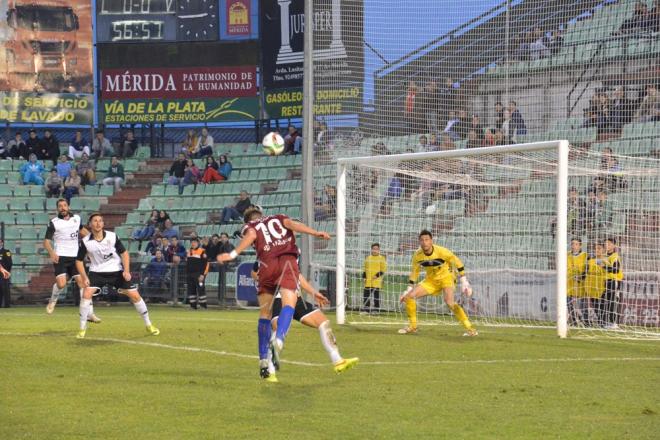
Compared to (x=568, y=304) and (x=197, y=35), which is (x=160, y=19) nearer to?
(x=197, y=35)

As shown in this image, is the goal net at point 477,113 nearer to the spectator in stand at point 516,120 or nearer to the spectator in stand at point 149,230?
the spectator in stand at point 516,120

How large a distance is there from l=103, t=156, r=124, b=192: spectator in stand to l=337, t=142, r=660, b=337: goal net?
56.5ft

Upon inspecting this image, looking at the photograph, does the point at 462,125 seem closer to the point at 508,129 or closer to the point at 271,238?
the point at 508,129

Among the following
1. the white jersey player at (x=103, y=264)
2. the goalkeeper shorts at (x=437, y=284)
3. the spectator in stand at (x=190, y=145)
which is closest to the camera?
the white jersey player at (x=103, y=264)

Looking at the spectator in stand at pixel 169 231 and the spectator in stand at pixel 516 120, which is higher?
the spectator in stand at pixel 516 120

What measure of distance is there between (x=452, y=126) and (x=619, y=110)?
3485mm

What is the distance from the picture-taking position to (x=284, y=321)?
41.1 feet

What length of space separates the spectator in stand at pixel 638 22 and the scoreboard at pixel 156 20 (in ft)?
64.1

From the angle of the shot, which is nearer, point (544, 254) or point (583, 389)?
point (583, 389)

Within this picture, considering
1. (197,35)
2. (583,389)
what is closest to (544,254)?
(583,389)

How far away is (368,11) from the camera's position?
24.1 m

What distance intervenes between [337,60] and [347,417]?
1546 centimetres

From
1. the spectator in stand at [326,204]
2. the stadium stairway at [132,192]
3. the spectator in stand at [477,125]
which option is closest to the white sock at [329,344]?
the spectator in stand at [326,204]

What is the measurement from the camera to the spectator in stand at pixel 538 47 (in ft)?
77.2
